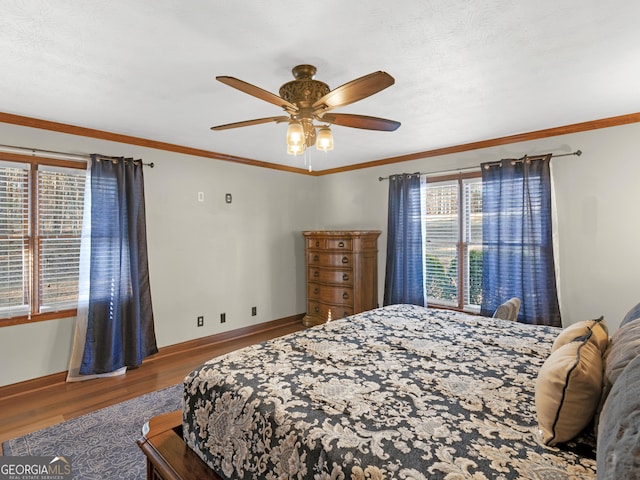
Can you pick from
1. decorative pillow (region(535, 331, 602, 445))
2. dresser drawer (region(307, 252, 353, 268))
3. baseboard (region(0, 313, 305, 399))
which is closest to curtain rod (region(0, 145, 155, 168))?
baseboard (region(0, 313, 305, 399))

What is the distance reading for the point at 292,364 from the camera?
5.58ft

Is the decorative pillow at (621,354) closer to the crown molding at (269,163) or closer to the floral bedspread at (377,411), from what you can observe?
the floral bedspread at (377,411)

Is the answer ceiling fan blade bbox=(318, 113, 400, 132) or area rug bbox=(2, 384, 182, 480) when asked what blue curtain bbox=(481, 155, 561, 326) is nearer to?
ceiling fan blade bbox=(318, 113, 400, 132)

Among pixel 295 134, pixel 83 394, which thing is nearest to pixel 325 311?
pixel 83 394

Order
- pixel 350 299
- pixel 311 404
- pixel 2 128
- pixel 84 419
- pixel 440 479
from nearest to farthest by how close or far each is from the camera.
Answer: pixel 440 479
pixel 311 404
pixel 84 419
pixel 2 128
pixel 350 299

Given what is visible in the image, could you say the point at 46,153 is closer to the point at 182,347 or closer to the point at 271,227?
the point at 182,347

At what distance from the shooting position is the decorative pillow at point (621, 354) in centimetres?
107

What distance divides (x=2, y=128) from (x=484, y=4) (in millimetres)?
3590

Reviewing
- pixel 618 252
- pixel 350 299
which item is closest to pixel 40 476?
pixel 350 299

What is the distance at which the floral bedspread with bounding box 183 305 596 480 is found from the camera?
1.00 meters

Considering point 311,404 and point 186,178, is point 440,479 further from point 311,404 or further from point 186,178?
point 186,178

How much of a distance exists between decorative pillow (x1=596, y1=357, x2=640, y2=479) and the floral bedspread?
0.26 meters

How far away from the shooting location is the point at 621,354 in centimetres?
114

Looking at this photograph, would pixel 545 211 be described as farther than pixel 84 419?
Yes
